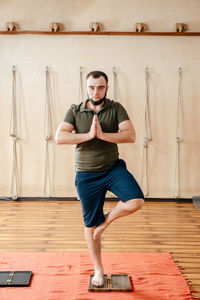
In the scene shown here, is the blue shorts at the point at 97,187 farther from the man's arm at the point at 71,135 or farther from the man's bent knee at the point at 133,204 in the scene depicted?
the man's arm at the point at 71,135


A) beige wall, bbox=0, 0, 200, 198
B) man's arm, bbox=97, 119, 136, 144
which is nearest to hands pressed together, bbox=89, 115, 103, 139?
man's arm, bbox=97, 119, 136, 144

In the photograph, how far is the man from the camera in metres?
2.24

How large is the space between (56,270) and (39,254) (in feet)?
1.38

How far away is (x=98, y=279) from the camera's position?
2.38 meters

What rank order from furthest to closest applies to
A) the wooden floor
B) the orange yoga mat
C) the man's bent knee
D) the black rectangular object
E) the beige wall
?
the beige wall → the wooden floor → the black rectangular object → the orange yoga mat → the man's bent knee

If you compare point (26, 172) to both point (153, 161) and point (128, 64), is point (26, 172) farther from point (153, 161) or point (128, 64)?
point (128, 64)

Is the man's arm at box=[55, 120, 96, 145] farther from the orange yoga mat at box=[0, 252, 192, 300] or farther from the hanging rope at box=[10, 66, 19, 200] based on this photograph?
the hanging rope at box=[10, 66, 19, 200]

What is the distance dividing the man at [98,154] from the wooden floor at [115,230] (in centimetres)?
91

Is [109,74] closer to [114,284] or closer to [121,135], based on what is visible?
[121,135]

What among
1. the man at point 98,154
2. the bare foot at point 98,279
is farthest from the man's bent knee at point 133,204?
the bare foot at point 98,279

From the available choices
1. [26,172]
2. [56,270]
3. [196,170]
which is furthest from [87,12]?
[56,270]

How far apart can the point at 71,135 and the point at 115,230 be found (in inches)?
75.0

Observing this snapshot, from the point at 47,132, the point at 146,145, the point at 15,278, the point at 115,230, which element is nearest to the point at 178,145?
the point at 146,145

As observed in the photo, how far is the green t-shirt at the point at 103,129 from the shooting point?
228 centimetres
